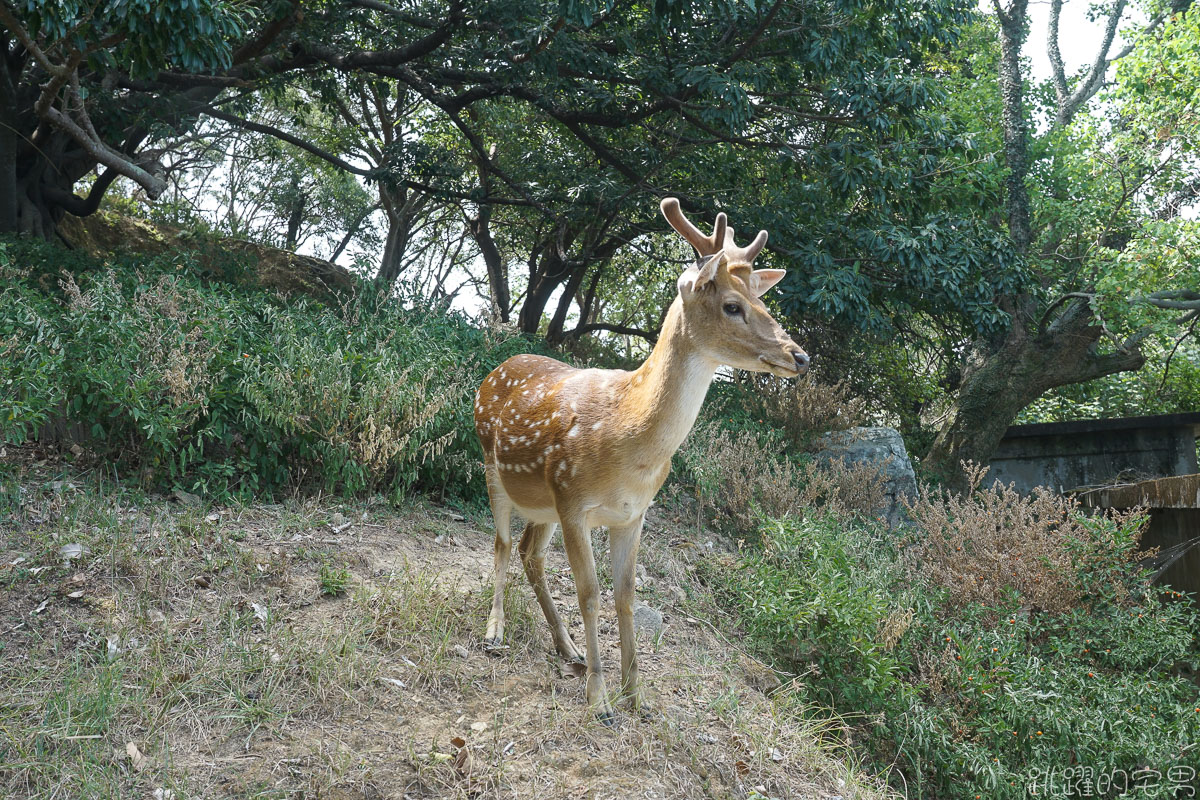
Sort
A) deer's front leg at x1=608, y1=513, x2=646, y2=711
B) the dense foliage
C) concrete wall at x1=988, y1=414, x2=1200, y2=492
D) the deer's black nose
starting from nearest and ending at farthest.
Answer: the deer's black nose, deer's front leg at x1=608, y1=513, x2=646, y2=711, the dense foliage, concrete wall at x1=988, y1=414, x2=1200, y2=492

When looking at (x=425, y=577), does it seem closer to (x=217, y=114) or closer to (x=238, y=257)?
(x=238, y=257)

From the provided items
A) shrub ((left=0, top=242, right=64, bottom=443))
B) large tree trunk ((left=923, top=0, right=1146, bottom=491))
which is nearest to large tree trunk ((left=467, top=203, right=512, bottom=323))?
large tree trunk ((left=923, top=0, right=1146, bottom=491))

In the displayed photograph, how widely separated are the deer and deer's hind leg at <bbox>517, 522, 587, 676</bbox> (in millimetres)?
17

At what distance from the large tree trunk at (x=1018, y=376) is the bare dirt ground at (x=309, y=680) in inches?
297

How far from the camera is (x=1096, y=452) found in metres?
12.5

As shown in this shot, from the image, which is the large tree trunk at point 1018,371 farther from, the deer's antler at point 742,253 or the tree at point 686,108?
the deer's antler at point 742,253

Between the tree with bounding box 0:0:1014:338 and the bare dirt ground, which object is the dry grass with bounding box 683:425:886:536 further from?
the bare dirt ground

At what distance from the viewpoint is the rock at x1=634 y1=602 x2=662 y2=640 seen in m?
5.34

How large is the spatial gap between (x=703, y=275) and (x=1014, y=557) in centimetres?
402

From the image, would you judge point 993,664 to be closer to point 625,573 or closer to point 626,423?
point 625,573

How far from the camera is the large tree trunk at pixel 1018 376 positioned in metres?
11.8

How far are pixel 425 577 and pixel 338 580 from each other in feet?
1.52

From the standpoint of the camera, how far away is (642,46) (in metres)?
9.26


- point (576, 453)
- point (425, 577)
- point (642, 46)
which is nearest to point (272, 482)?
point (425, 577)
